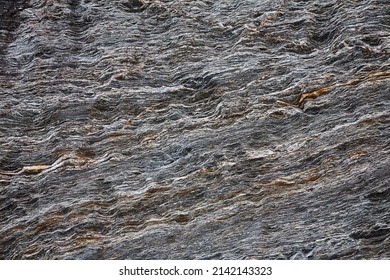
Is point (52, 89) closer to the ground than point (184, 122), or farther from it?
farther from it

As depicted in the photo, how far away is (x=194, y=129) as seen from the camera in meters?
7.28

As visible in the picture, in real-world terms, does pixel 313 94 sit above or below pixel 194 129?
above

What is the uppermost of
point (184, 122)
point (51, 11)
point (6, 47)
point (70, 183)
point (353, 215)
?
point (51, 11)

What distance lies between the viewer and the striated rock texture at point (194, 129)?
6.73 meters

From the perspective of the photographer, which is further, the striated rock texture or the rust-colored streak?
the rust-colored streak

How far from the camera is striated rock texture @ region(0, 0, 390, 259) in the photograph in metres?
6.73

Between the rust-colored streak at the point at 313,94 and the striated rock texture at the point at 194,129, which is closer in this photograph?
the striated rock texture at the point at 194,129

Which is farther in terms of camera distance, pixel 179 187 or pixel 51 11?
pixel 51 11

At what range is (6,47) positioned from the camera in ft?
26.4

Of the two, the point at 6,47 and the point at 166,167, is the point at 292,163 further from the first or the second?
the point at 6,47

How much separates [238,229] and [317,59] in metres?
2.49

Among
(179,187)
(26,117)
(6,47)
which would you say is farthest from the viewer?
(6,47)
